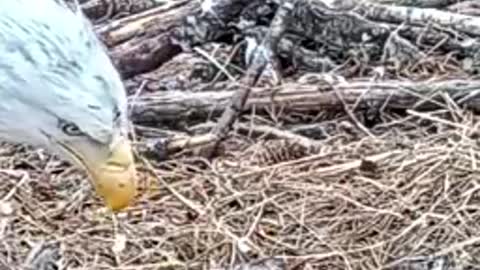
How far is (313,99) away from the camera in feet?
13.1

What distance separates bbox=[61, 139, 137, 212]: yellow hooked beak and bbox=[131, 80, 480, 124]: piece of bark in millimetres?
957

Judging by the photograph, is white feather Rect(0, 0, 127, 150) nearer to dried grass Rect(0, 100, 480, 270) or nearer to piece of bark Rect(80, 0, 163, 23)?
dried grass Rect(0, 100, 480, 270)

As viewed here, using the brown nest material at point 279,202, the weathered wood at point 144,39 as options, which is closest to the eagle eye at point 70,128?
the brown nest material at point 279,202

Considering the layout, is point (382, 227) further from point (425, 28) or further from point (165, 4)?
point (165, 4)

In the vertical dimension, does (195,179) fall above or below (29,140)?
below

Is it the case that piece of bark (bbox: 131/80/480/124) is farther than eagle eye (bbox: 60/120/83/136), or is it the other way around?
piece of bark (bbox: 131/80/480/124)

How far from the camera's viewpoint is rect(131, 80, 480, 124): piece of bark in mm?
3988

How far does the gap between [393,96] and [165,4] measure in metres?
0.85

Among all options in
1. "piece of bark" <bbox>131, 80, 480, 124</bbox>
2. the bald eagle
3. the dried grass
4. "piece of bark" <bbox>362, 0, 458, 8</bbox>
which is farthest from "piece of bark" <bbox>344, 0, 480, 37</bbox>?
the bald eagle

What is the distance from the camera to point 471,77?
13.5 feet

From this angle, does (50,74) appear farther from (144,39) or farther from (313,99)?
(144,39)

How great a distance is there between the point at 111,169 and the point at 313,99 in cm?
114

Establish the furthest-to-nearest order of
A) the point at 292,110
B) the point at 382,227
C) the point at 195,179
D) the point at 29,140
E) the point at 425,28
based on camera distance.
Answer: the point at 425,28
the point at 292,110
the point at 195,179
the point at 382,227
the point at 29,140

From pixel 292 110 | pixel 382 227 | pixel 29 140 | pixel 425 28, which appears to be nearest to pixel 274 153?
pixel 292 110
